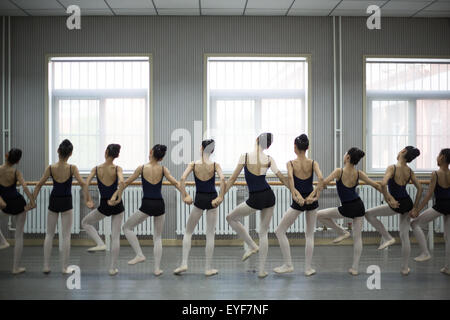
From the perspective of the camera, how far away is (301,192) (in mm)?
4031

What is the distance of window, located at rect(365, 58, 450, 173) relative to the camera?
607 cm

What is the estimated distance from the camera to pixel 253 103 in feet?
19.8

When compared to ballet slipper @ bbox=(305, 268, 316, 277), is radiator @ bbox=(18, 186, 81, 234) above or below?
above

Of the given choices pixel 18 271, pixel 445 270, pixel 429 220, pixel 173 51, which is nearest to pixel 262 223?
pixel 429 220

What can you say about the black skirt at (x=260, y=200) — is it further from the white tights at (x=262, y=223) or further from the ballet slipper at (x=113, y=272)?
the ballet slipper at (x=113, y=272)

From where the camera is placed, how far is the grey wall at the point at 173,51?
228 inches

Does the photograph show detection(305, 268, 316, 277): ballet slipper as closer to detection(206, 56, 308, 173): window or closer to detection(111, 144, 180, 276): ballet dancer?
detection(111, 144, 180, 276): ballet dancer

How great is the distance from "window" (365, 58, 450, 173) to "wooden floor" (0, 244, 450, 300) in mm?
1796

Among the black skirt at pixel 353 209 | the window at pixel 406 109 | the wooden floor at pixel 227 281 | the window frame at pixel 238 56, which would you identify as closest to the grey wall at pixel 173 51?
the window frame at pixel 238 56

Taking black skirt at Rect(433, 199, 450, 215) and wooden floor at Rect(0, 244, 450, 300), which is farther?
black skirt at Rect(433, 199, 450, 215)

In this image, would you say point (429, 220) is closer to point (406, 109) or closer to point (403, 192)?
point (403, 192)

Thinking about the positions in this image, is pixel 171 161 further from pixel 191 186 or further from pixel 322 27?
pixel 322 27

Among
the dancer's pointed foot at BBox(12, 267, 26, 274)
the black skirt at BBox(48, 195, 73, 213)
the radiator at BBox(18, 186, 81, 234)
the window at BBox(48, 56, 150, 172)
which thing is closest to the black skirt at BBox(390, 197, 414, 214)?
the black skirt at BBox(48, 195, 73, 213)

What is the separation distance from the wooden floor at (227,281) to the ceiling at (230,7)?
136 inches
